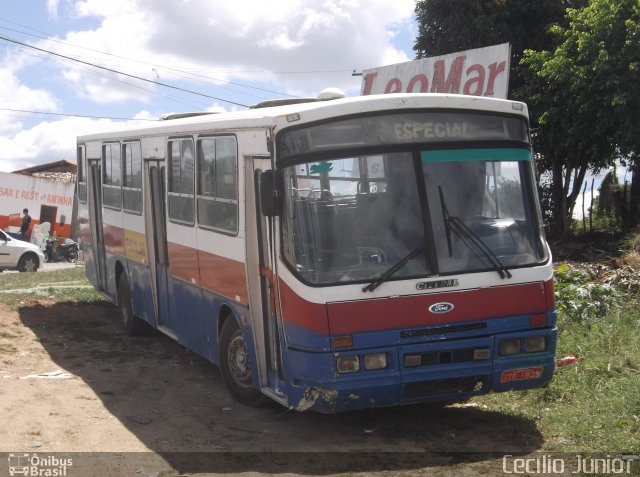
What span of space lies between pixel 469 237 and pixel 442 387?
49.1 inches

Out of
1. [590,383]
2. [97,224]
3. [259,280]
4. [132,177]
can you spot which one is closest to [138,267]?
[132,177]

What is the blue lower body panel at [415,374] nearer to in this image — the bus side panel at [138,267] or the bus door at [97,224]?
the bus side panel at [138,267]

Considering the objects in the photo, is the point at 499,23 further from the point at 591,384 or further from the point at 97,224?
the point at 591,384

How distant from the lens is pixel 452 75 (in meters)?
19.0

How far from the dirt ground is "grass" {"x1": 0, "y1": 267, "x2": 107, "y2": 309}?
16.8ft

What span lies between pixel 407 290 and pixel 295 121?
165 cm

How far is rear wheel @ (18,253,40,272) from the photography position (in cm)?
2836

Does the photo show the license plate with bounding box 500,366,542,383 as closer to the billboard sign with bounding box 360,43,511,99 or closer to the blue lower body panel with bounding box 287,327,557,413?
the blue lower body panel with bounding box 287,327,557,413

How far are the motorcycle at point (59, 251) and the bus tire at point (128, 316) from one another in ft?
81.3

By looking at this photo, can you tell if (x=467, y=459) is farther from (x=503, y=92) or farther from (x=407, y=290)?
(x=503, y=92)

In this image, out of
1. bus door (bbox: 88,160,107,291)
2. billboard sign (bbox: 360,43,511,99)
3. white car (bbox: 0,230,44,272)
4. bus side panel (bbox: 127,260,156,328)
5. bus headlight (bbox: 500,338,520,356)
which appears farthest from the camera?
white car (bbox: 0,230,44,272)

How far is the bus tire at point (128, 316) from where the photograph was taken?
12.8m

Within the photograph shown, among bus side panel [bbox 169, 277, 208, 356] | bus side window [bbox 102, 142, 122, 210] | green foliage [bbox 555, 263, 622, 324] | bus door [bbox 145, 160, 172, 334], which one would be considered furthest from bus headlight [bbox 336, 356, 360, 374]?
bus side window [bbox 102, 142, 122, 210]

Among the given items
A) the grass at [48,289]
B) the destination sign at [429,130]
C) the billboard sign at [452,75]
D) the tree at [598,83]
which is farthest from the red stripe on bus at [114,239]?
the tree at [598,83]
